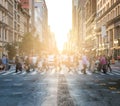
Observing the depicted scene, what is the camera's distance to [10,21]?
90375 mm

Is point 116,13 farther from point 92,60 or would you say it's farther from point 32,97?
point 32,97

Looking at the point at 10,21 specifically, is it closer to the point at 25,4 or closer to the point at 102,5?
the point at 102,5

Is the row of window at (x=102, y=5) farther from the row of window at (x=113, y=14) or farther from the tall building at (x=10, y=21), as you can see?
the tall building at (x=10, y=21)

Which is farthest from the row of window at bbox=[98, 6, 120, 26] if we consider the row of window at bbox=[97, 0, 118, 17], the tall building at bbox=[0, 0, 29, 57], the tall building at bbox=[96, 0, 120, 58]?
the tall building at bbox=[0, 0, 29, 57]

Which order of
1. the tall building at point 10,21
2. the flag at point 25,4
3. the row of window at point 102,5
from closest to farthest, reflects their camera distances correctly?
1. the tall building at point 10,21
2. the row of window at point 102,5
3. the flag at point 25,4

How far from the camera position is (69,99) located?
13.1m

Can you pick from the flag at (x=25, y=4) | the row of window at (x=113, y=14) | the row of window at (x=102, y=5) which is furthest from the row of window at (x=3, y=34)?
the flag at (x=25, y=4)

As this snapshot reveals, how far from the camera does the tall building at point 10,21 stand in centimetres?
7837

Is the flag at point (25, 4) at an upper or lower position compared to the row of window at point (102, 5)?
upper

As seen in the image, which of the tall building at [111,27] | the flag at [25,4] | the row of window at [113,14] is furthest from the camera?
the flag at [25,4]

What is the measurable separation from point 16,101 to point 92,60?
2428 centimetres

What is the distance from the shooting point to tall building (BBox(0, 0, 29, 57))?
78.4m

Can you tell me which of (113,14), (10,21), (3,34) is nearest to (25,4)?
(10,21)

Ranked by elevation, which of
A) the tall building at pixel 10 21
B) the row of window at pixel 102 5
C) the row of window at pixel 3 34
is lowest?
the row of window at pixel 3 34
